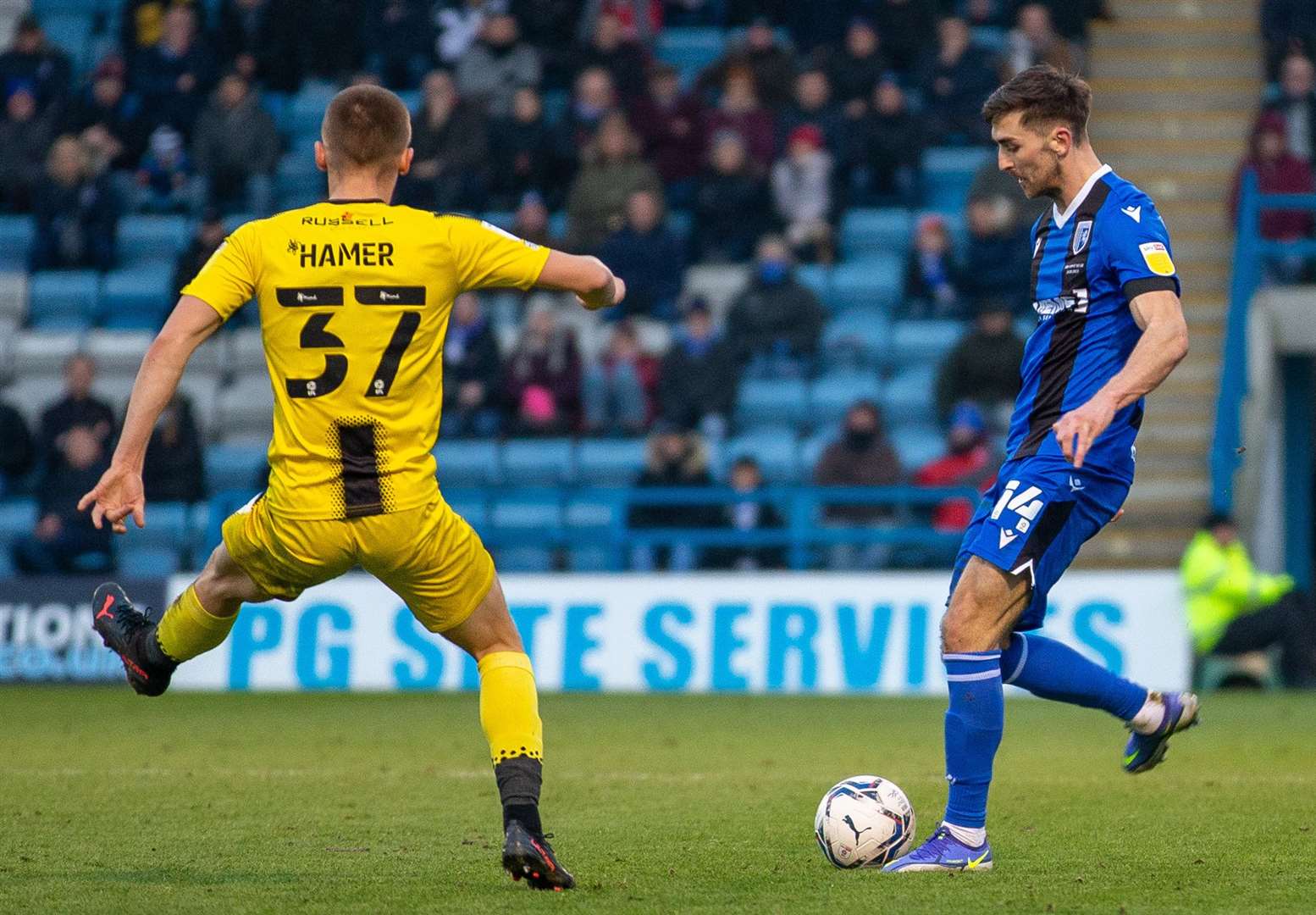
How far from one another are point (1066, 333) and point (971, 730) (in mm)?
1141

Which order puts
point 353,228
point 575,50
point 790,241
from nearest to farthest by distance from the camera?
point 353,228
point 790,241
point 575,50

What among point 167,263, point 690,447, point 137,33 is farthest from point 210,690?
point 137,33

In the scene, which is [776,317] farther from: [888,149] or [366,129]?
[366,129]

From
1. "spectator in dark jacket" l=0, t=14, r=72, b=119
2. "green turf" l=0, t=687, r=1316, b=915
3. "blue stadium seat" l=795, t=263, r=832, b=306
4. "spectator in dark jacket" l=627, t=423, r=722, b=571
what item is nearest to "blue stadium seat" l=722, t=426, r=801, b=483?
"spectator in dark jacket" l=627, t=423, r=722, b=571

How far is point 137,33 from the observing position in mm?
19000

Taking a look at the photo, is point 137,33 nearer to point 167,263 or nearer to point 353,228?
point 167,263

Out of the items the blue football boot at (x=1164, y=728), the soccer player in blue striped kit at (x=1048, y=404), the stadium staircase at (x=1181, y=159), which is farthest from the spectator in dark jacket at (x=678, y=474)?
the soccer player in blue striped kit at (x=1048, y=404)

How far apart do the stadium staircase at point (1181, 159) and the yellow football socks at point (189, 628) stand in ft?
33.1

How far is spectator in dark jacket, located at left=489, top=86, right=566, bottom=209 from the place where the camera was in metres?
16.7

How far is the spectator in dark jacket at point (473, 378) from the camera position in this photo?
15.3 m

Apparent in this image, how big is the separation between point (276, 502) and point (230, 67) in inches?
553

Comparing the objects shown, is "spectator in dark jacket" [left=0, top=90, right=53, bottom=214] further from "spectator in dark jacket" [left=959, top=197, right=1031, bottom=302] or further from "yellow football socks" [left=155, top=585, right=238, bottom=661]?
"yellow football socks" [left=155, top=585, right=238, bottom=661]

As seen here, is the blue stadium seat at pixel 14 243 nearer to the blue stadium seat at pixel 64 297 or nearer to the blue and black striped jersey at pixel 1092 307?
the blue stadium seat at pixel 64 297

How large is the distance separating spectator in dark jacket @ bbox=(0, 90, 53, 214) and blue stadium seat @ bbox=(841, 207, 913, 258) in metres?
7.15
